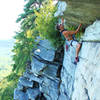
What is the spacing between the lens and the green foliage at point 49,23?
8930 millimetres

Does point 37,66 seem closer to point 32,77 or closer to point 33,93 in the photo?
point 32,77

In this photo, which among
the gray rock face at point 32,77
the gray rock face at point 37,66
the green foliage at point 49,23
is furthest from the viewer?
the gray rock face at point 32,77

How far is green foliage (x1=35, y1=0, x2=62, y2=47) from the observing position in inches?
352

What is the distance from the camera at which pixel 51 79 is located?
898 centimetres

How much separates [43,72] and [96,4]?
25.0 feet

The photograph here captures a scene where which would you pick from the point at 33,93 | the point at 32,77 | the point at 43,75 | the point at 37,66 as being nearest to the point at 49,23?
the point at 37,66

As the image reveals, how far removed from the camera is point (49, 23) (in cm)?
910

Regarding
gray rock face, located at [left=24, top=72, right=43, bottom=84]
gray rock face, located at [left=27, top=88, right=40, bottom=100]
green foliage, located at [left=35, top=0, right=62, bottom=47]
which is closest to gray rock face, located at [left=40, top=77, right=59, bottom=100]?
gray rock face, located at [left=24, top=72, right=43, bottom=84]

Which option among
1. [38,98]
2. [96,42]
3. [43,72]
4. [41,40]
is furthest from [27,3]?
[96,42]

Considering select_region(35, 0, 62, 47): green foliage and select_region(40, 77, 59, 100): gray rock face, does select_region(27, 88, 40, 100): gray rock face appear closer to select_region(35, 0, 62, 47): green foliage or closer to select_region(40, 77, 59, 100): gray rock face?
select_region(40, 77, 59, 100): gray rock face

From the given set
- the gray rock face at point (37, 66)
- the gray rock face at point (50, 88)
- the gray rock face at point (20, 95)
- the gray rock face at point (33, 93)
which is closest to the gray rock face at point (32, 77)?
Answer: the gray rock face at point (50, 88)

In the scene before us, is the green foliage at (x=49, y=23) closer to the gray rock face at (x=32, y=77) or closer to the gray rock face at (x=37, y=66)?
the gray rock face at (x=37, y=66)

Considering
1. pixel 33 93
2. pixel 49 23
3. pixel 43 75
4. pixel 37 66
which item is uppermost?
pixel 49 23

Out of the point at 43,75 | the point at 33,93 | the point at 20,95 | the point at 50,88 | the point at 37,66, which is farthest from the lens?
the point at 20,95
